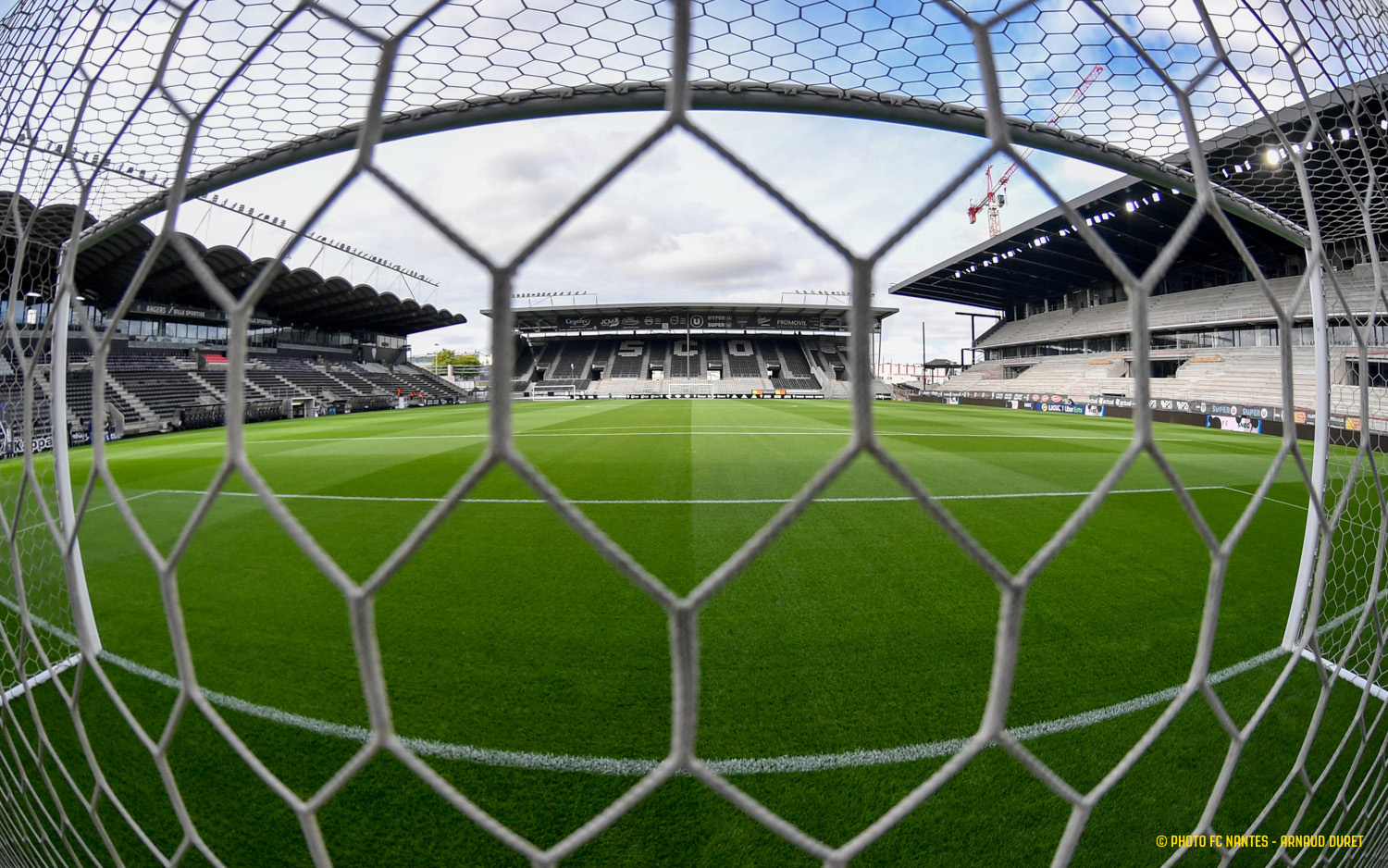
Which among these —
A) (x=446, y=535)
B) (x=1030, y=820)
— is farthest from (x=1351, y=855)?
(x=446, y=535)

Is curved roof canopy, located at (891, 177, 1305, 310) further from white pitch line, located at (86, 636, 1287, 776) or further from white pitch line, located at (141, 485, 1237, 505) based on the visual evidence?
white pitch line, located at (86, 636, 1287, 776)

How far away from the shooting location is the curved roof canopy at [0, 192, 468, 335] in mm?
1054

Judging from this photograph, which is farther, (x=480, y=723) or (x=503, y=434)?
(x=480, y=723)

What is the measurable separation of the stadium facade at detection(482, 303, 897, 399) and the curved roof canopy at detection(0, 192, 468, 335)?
8345 mm

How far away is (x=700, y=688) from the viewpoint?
61.4 inches

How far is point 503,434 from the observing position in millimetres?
570

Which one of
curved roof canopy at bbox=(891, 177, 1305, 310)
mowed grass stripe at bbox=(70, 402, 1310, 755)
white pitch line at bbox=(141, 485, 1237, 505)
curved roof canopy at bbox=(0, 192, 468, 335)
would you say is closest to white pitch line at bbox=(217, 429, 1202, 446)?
curved roof canopy at bbox=(0, 192, 468, 335)

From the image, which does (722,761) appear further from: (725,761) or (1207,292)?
(1207,292)

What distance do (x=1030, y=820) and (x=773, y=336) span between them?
3068 cm

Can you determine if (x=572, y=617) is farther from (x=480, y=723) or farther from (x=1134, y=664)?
(x=1134, y=664)

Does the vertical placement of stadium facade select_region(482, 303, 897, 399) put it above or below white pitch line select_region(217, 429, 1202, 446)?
above

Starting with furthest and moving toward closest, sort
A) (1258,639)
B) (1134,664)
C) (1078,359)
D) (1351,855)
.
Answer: (1078,359)
(1258,639)
(1134,664)
(1351,855)

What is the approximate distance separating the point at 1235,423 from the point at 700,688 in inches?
545

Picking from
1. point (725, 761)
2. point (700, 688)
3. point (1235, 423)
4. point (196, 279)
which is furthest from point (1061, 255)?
point (196, 279)
